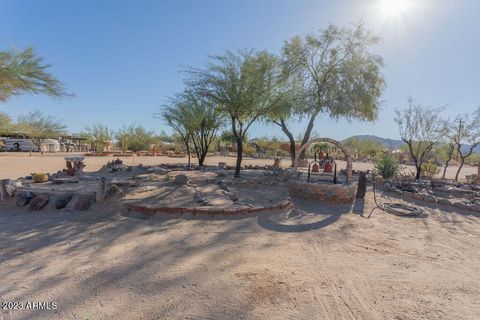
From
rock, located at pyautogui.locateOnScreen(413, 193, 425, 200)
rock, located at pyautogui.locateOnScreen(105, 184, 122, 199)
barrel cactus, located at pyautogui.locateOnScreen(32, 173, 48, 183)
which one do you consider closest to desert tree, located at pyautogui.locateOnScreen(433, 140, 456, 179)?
rock, located at pyautogui.locateOnScreen(413, 193, 425, 200)

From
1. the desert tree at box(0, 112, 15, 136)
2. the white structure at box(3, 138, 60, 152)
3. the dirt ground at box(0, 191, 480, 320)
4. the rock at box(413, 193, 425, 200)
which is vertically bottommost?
the dirt ground at box(0, 191, 480, 320)

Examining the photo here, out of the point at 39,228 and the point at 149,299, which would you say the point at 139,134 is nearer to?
the point at 39,228

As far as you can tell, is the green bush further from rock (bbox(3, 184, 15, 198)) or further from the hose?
rock (bbox(3, 184, 15, 198))

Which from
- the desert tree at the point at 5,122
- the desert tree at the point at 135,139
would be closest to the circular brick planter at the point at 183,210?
the desert tree at the point at 5,122

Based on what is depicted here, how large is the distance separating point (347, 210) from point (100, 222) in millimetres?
5583

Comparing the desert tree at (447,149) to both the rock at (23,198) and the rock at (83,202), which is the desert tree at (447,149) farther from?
the rock at (23,198)

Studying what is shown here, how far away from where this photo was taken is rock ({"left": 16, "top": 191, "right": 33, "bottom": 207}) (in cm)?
612

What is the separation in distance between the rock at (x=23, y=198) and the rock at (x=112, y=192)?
65.0 inches

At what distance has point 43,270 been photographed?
3.29 m

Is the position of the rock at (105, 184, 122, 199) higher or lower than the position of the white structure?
lower

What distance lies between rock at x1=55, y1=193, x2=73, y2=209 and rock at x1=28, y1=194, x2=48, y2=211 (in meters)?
0.25

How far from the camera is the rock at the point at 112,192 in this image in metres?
6.39

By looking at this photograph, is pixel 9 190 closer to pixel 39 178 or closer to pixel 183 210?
pixel 39 178

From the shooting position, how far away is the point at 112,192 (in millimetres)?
6457
